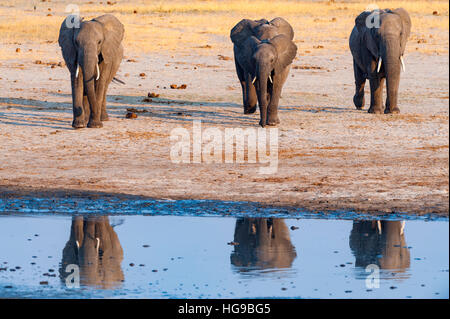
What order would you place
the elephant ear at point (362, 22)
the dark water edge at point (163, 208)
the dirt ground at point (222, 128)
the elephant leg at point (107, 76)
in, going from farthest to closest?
the elephant ear at point (362, 22) < the elephant leg at point (107, 76) < the dirt ground at point (222, 128) < the dark water edge at point (163, 208)

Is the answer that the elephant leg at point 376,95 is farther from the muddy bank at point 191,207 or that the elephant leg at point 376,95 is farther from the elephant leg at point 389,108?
the muddy bank at point 191,207

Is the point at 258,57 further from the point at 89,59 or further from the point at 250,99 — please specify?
the point at 89,59

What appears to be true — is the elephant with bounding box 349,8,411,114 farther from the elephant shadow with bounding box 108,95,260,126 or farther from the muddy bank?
the muddy bank

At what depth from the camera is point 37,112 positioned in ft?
62.5

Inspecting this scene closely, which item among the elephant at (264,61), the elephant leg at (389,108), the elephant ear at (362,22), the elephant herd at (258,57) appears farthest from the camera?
the elephant ear at (362,22)

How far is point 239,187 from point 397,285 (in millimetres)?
4707

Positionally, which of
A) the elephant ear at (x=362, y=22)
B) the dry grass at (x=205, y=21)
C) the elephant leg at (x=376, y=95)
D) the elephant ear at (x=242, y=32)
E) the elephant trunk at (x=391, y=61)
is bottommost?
the elephant leg at (x=376, y=95)

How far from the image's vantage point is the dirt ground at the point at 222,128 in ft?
41.0

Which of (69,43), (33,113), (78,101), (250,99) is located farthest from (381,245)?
(33,113)

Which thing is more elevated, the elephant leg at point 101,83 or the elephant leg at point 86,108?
the elephant leg at point 101,83

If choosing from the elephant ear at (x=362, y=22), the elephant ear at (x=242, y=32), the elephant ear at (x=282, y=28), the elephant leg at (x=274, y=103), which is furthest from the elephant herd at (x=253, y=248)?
the elephant ear at (x=362, y=22)

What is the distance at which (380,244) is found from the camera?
9594 millimetres

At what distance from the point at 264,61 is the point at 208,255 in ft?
26.2
